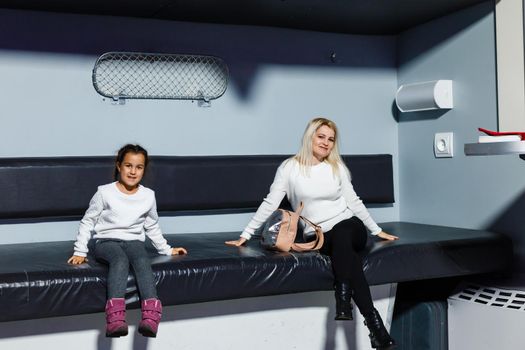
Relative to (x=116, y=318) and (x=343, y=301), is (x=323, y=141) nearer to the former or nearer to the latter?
(x=343, y=301)

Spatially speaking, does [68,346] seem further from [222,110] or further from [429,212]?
[429,212]

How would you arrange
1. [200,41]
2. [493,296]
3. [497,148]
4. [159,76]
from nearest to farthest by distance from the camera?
[497,148], [493,296], [159,76], [200,41]

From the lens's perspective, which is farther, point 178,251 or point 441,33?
point 441,33

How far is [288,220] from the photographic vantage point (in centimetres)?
320

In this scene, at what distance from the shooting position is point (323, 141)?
346 cm

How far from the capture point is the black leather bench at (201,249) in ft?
8.82

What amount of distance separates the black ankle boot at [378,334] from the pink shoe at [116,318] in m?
1.02

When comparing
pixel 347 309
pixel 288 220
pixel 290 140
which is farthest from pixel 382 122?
pixel 347 309

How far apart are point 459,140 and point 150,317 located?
209 centimetres

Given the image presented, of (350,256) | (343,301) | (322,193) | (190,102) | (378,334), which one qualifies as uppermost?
(190,102)

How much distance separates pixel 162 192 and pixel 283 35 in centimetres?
118

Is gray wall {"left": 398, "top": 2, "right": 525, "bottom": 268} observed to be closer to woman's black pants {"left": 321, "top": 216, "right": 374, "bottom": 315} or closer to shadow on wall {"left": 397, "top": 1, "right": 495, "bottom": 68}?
shadow on wall {"left": 397, "top": 1, "right": 495, "bottom": 68}

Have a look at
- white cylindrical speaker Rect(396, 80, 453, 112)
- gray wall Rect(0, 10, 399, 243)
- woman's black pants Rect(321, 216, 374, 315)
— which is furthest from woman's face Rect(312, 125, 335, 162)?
white cylindrical speaker Rect(396, 80, 453, 112)

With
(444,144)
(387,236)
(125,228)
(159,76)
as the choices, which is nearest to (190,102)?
(159,76)
